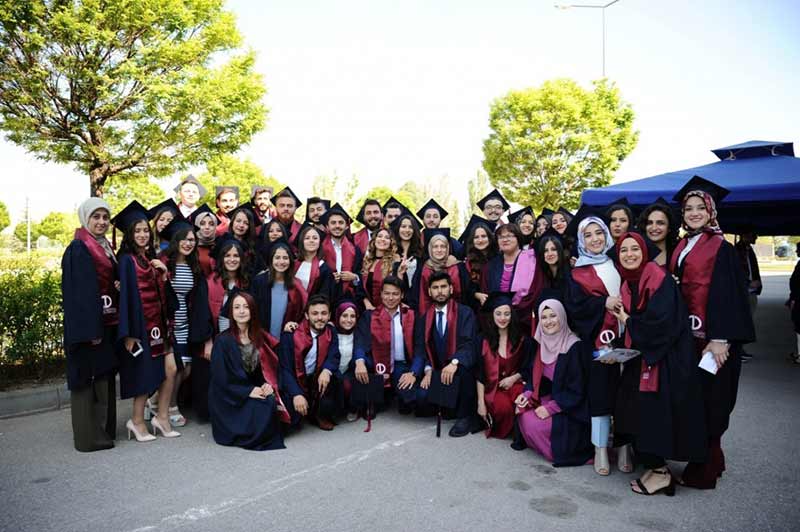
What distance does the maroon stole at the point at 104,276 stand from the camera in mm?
4793

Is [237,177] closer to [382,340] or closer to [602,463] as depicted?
[382,340]

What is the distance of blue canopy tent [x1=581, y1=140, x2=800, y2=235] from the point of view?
7.11 meters

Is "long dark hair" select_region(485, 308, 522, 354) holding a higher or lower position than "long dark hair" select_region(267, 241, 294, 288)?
lower

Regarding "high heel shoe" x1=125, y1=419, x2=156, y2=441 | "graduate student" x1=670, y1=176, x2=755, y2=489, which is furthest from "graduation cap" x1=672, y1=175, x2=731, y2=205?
"high heel shoe" x1=125, y1=419, x2=156, y2=441

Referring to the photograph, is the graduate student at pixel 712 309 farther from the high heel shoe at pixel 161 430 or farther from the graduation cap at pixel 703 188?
the high heel shoe at pixel 161 430

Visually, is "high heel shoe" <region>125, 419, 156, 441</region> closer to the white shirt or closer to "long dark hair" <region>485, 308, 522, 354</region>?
the white shirt

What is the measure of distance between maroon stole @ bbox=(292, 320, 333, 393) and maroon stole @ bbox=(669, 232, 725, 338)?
3374 millimetres

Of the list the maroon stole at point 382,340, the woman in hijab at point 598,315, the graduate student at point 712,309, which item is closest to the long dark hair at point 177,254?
the maroon stole at point 382,340

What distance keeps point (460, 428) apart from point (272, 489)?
2.03m

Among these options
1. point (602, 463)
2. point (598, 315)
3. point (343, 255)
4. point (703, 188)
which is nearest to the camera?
point (703, 188)

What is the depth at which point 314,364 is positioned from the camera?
18.8 feet

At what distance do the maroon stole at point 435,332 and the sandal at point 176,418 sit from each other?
101 inches

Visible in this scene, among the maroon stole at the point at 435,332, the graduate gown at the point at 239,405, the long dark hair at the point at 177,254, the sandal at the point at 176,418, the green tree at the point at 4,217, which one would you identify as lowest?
the sandal at the point at 176,418

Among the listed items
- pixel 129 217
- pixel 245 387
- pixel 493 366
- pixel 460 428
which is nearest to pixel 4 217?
pixel 129 217
